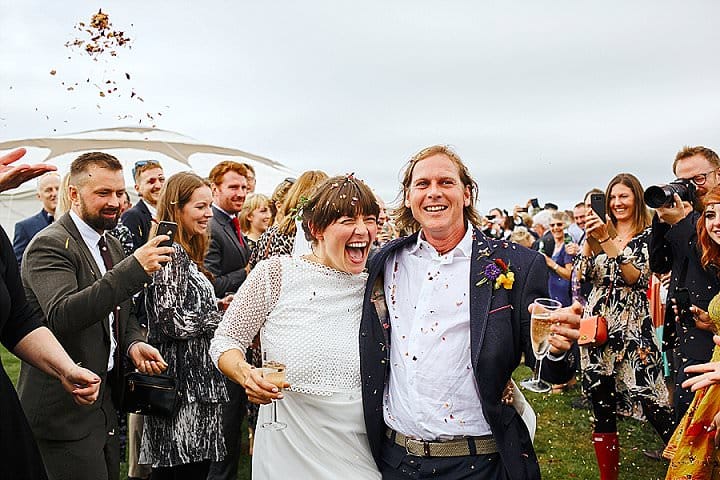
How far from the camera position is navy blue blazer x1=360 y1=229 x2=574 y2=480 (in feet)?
8.34

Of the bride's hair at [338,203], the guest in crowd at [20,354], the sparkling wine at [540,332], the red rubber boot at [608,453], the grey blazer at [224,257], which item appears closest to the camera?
the guest in crowd at [20,354]

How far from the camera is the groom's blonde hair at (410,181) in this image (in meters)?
2.98

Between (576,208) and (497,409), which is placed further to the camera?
(576,208)

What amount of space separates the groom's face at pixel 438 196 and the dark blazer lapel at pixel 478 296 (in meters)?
0.16

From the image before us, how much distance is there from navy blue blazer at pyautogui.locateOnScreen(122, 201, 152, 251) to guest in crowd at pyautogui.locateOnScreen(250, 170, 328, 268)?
132 cm

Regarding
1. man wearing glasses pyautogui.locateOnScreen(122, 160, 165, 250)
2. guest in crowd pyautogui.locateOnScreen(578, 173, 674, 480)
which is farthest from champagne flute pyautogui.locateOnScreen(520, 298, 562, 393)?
man wearing glasses pyautogui.locateOnScreen(122, 160, 165, 250)

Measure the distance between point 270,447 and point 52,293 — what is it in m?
1.35

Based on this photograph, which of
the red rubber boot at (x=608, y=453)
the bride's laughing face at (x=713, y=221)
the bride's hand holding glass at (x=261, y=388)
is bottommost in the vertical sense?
the red rubber boot at (x=608, y=453)

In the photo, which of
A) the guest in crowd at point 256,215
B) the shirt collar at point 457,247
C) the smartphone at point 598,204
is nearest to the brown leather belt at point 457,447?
the shirt collar at point 457,247

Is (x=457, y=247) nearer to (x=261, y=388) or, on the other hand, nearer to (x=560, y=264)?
(x=261, y=388)

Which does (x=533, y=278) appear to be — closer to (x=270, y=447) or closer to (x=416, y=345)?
(x=416, y=345)

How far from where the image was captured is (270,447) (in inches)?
114

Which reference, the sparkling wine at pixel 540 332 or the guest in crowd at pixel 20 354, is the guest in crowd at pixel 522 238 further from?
A: the guest in crowd at pixel 20 354

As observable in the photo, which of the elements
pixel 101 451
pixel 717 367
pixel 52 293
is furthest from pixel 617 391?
pixel 52 293
